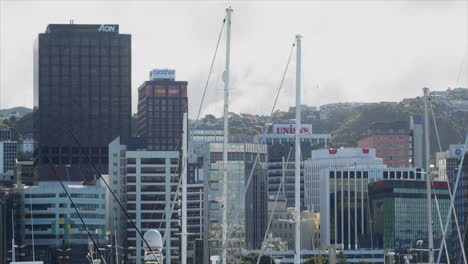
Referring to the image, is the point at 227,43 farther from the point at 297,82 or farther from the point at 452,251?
the point at 452,251

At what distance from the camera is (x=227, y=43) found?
73812 mm

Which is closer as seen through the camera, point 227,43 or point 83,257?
point 227,43

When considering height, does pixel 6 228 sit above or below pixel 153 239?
below

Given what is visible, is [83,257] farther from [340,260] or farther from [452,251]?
[452,251]

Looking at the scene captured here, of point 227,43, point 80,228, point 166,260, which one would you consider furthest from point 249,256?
point 227,43

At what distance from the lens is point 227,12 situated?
73.6m

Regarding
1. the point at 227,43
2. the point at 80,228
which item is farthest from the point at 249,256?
the point at 227,43

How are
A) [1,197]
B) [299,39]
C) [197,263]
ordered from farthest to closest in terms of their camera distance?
[1,197] < [197,263] < [299,39]

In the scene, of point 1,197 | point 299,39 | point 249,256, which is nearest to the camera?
point 299,39

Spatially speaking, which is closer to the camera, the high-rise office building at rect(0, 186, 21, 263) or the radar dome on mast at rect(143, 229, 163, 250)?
the radar dome on mast at rect(143, 229, 163, 250)

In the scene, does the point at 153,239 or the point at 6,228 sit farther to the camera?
the point at 6,228

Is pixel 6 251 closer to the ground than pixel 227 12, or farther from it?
closer to the ground

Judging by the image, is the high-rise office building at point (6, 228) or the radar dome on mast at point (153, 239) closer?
the radar dome on mast at point (153, 239)

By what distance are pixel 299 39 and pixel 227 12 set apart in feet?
14.0
